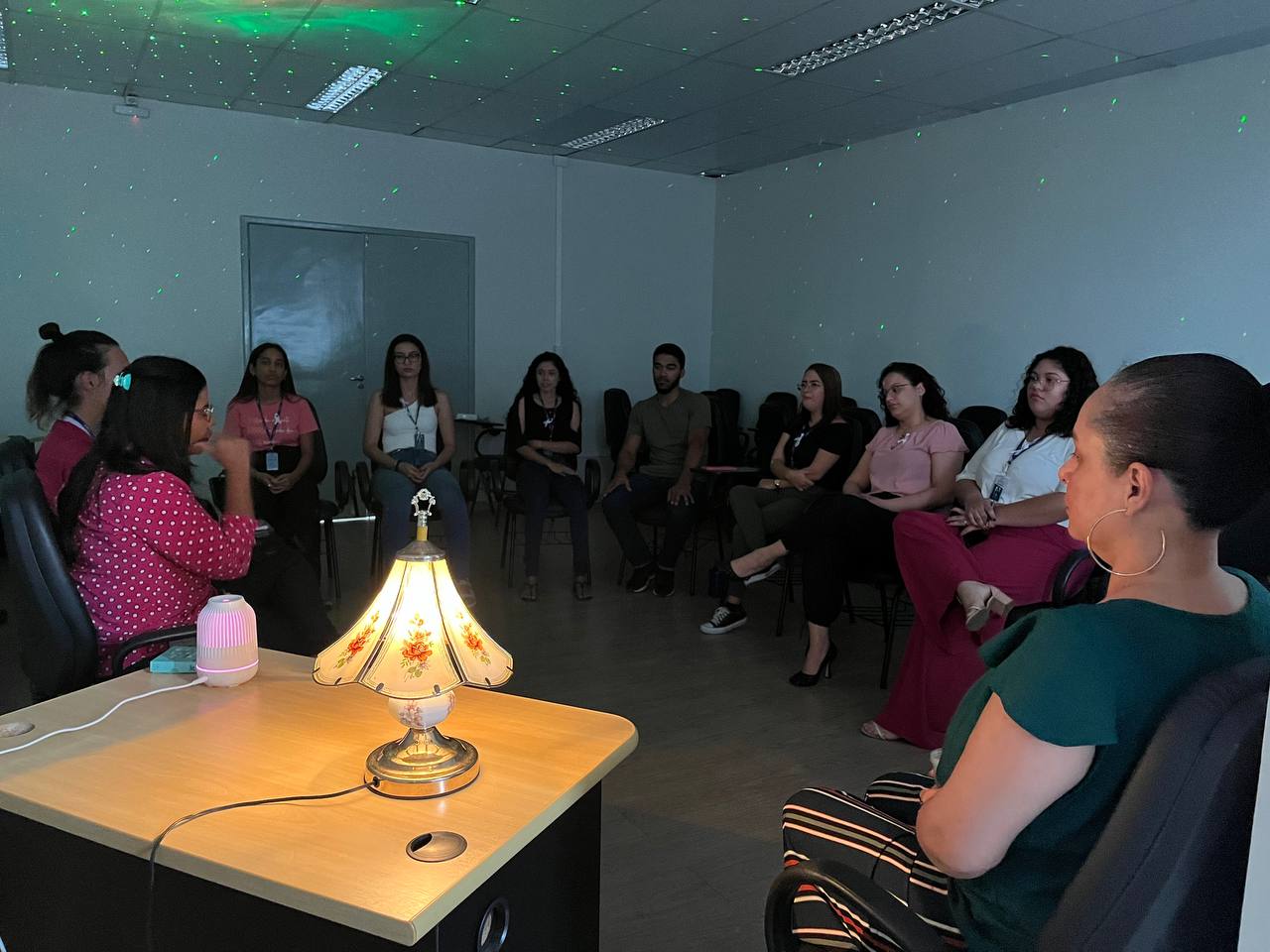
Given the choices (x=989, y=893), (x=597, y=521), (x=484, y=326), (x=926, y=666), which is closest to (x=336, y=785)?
(x=989, y=893)

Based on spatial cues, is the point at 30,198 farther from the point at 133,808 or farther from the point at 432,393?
the point at 133,808

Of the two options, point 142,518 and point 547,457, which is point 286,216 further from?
point 142,518

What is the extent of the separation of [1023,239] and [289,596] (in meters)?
4.47

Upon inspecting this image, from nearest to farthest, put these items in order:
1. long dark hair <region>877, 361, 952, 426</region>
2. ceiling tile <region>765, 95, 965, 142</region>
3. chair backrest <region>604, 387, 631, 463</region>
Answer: long dark hair <region>877, 361, 952, 426</region> → ceiling tile <region>765, 95, 965, 142</region> → chair backrest <region>604, 387, 631, 463</region>

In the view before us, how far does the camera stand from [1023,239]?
5.18m

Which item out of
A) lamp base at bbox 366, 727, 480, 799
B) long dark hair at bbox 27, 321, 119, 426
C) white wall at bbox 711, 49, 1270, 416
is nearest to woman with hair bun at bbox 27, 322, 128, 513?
long dark hair at bbox 27, 321, 119, 426

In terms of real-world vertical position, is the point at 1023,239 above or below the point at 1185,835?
above

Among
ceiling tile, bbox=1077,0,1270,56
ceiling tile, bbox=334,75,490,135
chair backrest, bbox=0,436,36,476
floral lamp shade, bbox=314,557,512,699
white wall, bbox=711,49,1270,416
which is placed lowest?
floral lamp shade, bbox=314,557,512,699

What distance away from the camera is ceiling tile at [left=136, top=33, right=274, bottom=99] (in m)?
4.49

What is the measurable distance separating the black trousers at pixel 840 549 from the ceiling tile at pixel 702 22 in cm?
216

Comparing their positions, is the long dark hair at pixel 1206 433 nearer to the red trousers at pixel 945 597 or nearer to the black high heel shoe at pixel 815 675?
the red trousers at pixel 945 597

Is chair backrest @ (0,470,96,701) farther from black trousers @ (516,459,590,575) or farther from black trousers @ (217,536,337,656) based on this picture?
black trousers @ (516,459,590,575)

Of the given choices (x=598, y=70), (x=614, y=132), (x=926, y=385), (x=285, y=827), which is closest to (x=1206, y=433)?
(x=285, y=827)

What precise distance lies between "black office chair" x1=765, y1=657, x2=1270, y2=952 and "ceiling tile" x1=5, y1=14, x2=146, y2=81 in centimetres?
508
